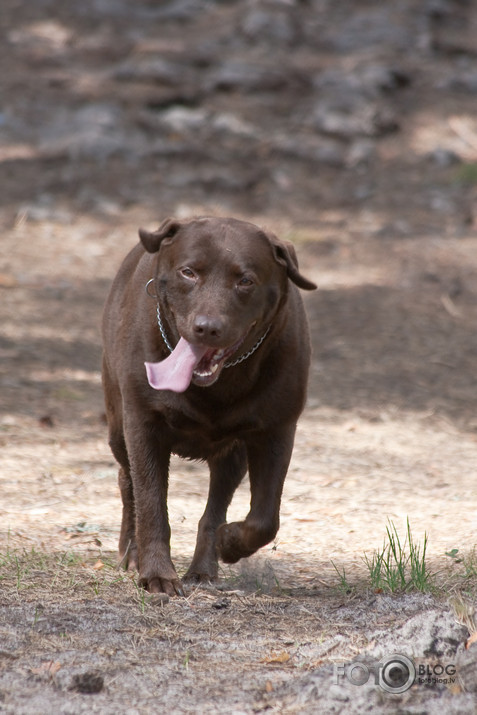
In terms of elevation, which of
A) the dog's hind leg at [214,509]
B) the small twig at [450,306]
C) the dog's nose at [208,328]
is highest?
the dog's nose at [208,328]

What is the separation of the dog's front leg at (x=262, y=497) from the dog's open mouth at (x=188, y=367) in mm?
425

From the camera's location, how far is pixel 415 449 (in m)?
7.20

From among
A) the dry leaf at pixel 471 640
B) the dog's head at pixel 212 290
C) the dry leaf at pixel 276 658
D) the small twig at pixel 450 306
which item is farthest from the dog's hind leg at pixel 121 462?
the small twig at pixel 450 306

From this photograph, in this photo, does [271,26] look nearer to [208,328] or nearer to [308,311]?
[308,311]

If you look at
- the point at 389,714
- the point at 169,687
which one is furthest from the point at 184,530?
the point at 389,714

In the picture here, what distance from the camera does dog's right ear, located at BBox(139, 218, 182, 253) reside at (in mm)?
4254

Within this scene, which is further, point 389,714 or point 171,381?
point 171,381

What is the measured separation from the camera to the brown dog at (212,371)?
4078 millimetres

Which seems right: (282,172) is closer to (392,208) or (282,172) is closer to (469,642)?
(392,208)

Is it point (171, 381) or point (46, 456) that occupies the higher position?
point (171, 381)

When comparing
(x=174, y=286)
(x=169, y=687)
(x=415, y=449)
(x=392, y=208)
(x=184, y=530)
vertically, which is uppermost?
(x=174, y=286)

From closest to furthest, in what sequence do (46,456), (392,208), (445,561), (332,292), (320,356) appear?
1. (445,561)
2. (46,456)
3. (320,356)
4. (332,292)
5. (392,208)

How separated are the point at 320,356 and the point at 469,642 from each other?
619 centimetres

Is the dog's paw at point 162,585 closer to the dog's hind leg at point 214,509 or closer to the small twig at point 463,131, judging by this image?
the dog's hind leg at point 214,509
